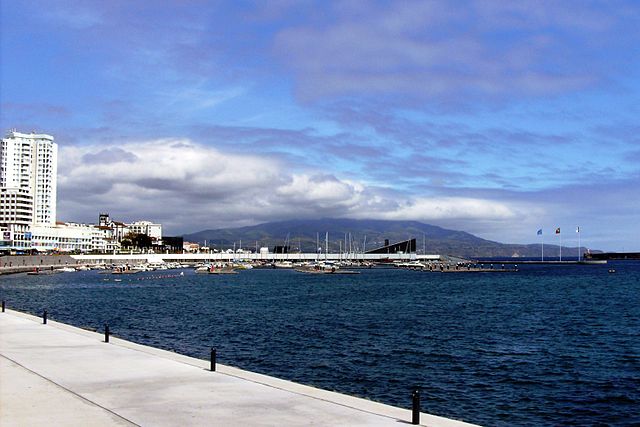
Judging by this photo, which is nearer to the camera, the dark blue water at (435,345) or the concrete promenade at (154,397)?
the concrete promenade at (154,397)

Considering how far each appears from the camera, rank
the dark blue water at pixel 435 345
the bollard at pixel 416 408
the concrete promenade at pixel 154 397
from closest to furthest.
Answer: the bollard at pixel 416 408 < the concrete promenade at pixel 154 397 < the dark blue water at pixel 435 345

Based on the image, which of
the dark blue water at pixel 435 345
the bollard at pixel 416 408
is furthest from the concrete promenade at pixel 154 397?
the dark blue water at pixel 435 345

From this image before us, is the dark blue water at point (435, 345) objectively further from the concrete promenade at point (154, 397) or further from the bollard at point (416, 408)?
the bollard at point (416, 408)

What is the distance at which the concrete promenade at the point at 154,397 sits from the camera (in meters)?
17.7

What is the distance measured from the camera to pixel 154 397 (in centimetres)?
2039

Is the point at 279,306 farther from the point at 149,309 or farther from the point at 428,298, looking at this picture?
the point at 428,298

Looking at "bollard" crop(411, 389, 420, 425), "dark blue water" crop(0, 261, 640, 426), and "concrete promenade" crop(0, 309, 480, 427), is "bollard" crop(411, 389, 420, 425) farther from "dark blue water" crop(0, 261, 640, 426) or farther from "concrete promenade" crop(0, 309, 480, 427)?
"dark blue water" crop(0, 261, 640, 426)

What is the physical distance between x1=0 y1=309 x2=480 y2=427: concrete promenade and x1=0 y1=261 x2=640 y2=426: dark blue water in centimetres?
737

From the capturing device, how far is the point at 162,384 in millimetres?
22547

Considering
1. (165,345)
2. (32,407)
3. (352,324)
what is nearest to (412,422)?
(32,407)

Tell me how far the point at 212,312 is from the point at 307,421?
54779mm

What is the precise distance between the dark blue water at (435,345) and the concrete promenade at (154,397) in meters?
7.37

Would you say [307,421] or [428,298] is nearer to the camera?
[307,421]

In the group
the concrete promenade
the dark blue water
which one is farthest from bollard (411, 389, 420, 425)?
the dark blue water
